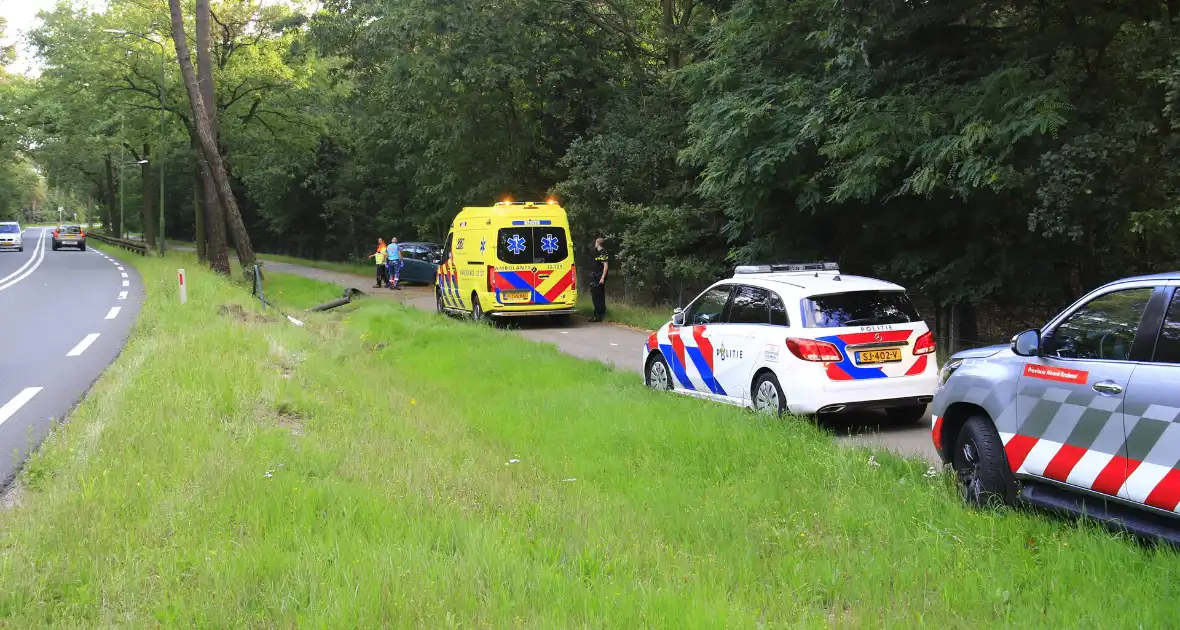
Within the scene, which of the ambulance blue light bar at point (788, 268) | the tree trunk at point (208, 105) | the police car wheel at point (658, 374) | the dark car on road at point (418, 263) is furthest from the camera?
the dark car on road at point (418, 263)

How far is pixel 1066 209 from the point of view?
35.4 ft

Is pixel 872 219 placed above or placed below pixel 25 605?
above

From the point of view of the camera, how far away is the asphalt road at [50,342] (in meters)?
8.88

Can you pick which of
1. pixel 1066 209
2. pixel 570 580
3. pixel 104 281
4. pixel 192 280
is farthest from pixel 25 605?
pixel 104 281

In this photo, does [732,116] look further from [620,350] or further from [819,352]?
[819,352]

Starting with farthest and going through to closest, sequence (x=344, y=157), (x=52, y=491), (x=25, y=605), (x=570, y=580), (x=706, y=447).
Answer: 1. (x=344, y=157)
2. (x=706, y=447)
3. (x=52, y=491)
4. (x=570, y=580)
5. (x=25, y=605)

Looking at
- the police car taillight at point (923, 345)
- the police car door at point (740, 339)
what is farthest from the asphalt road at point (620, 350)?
the police car door at point (740, 339)

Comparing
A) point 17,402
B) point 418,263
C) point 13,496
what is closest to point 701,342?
point 13,496

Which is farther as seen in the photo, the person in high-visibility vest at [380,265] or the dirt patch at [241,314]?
the person in high-visibility vest at [380,265]

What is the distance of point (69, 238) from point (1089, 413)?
65938mm

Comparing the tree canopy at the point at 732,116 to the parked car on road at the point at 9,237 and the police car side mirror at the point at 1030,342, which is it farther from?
Result: the parked car on road at the point at 9,237

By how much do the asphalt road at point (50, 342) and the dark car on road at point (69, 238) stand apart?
98.1ft

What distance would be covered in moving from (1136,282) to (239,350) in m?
11.1

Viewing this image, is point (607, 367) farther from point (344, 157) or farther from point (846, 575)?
point (344, 157)
